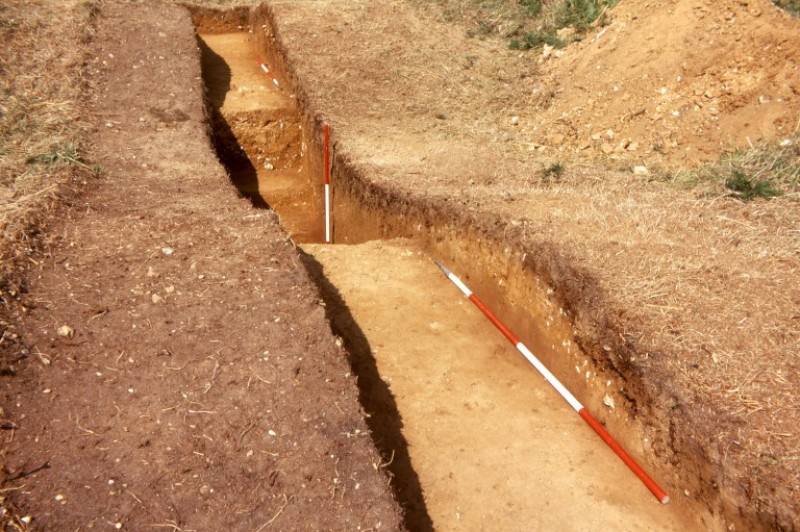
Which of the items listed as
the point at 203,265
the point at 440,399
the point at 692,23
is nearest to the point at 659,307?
the point at 440,399

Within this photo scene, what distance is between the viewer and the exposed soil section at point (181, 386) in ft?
10.6

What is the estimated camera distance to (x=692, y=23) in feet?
29.0

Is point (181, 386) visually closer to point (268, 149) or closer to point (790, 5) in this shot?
point (268, 149)

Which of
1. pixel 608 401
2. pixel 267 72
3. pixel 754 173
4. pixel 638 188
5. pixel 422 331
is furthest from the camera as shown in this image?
pixel 267 72

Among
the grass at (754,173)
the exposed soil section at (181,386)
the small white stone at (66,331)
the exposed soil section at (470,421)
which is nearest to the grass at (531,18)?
the grass at (754,173)

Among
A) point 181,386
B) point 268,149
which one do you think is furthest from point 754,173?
Result: point 268,149

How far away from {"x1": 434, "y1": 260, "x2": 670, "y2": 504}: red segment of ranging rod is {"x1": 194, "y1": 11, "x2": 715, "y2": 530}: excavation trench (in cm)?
5

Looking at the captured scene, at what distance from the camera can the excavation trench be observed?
4.16 metres

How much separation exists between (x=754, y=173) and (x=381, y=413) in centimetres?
446

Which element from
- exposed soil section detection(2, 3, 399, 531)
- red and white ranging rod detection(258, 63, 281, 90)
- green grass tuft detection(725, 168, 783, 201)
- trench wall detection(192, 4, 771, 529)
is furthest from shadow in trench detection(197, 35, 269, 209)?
green grass tuft detection(725, 168, 783, 201)

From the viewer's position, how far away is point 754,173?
6316 millimetres

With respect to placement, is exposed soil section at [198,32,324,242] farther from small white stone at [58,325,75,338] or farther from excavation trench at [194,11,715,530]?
small white stone at [58,325,75,338]

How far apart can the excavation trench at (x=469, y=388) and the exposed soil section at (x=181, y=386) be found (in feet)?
2.15

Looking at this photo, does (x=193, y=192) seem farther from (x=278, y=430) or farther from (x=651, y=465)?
(x=651, y=465)
